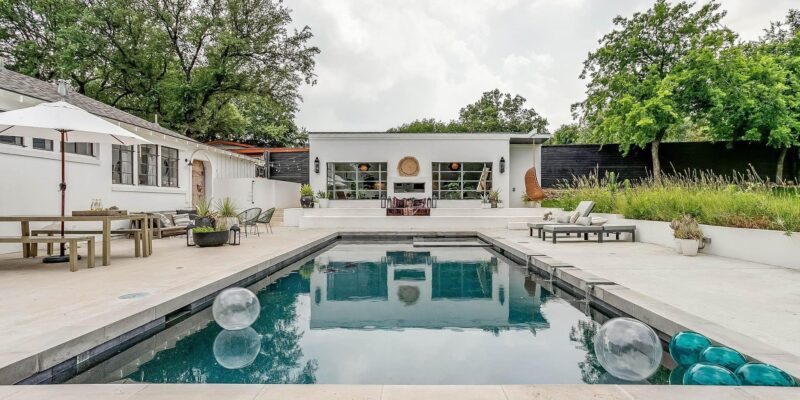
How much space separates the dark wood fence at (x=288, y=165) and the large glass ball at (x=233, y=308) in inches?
628

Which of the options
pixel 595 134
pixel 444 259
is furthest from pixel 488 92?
pixel 444 259

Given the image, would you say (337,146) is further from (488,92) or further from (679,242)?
(488,92)

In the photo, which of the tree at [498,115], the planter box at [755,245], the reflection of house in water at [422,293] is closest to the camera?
the reflection of house in water at [422,293]

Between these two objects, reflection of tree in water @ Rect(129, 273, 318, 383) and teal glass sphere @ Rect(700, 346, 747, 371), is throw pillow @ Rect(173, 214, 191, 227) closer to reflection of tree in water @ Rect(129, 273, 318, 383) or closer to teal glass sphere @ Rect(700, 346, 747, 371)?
reflection of tree in water @ Rect(129, 273, 318, 383)

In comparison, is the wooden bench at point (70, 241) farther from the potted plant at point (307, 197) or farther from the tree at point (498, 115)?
the tree at point (498, 115)

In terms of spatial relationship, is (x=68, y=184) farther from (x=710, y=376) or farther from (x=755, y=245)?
(x=755, y=245)

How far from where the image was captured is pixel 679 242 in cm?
709

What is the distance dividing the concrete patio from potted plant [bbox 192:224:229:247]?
0.55 meters

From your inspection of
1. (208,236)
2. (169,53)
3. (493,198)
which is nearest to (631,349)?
(208,236)

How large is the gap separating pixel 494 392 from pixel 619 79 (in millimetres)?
19957

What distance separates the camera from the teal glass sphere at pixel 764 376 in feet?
6.98

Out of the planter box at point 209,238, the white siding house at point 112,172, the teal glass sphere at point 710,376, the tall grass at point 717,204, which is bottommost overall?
the teal glass sphere at point 710,376

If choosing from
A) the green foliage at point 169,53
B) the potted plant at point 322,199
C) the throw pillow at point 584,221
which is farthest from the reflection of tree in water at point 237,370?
the green foliage at point 169,53

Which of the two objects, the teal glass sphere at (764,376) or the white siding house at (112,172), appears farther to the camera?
the white siding house at (112,172)
